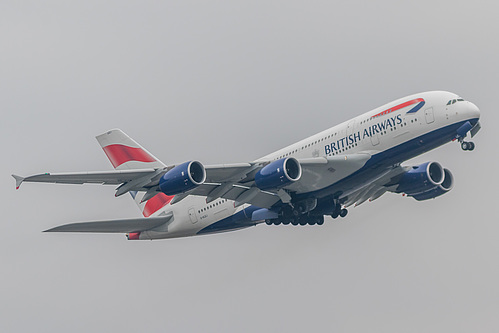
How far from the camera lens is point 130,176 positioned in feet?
141

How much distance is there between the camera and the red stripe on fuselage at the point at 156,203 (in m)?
52.5

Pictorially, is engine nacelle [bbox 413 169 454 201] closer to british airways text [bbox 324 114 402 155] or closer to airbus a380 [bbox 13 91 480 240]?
airbus a380 [bbox 13 91 480 240]

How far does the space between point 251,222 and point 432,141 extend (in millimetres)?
11365

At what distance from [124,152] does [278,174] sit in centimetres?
1484

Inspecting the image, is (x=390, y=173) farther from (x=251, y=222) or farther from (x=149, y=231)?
(x=149, y=231)

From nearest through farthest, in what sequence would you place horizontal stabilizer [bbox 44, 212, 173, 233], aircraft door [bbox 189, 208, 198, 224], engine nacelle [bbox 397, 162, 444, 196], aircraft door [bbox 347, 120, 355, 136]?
aircraft door [bbox 347, 120, 355, 136]
horizontal stabilizer [bbox 44, 212, 173, 233]
engine nacelle [bbox 397, 162, 444, 196]
aircraft door [bbox 189, 208, 198, 224]

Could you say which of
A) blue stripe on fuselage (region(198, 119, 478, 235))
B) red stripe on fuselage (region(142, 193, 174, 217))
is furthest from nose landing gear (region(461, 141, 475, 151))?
red stripe on fuselage (region(142, 193, 174, 217))

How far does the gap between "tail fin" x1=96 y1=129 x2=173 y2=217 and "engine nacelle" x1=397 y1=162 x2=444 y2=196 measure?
14.3 m

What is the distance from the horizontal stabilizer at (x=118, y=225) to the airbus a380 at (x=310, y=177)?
0.20 feet

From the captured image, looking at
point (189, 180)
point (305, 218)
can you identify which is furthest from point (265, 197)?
point (189, 180)

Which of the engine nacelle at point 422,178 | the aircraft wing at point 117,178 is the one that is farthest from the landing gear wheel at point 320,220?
the aircraft wing at point 117,178

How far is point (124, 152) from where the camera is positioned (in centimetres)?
5478

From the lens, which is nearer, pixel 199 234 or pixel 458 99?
pixel 458 99

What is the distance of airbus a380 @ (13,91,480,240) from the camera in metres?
42.9
